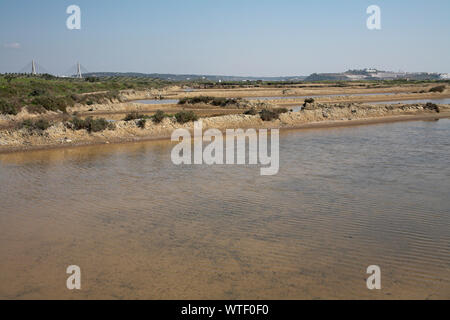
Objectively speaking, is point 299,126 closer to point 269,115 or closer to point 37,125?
point 269,115

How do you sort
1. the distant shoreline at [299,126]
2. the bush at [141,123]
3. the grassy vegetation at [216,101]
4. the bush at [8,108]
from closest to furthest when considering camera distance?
the distant shoreline at [299,126], the bush at [141,123], the bush at [8,108], the grassy vegetation at [216,101]

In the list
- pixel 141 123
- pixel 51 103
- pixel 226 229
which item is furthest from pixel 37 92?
pixel 226 229

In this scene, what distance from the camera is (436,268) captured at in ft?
18.9

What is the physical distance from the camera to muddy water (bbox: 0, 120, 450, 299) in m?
5.49

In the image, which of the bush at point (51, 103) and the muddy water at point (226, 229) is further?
the bush at point (51, 103)

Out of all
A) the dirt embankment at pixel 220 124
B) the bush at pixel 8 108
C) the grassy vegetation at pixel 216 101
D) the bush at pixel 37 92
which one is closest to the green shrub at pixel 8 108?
the bush at pixel 8 108

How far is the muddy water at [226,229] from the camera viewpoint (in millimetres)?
5488

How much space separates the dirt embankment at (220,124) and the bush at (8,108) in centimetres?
813

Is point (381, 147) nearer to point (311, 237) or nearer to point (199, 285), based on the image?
point (311, 237)

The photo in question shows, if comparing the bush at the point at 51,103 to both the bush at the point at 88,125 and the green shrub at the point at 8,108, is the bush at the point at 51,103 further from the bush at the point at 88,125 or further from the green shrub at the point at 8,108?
the bush at the point at 88,125

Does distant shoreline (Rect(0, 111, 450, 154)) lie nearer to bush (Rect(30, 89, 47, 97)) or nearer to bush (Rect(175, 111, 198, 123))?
bush (Rect(175, 111, 198, 123))

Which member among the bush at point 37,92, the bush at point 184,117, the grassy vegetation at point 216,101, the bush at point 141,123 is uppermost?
the bush at point 37,92

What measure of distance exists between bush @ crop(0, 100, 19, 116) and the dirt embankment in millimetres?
8129

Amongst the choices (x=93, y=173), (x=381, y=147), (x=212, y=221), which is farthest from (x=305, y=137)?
(x=212, y=221)
